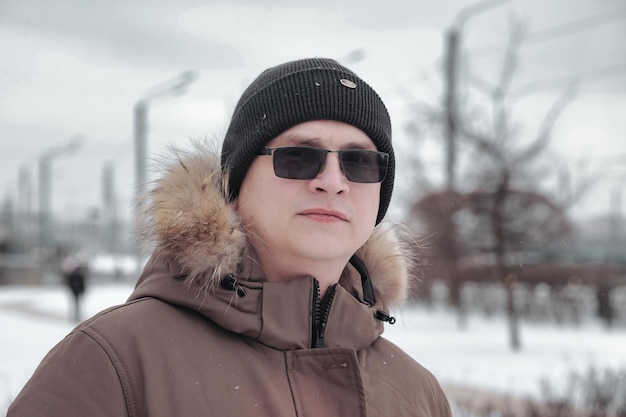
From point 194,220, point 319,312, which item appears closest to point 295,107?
point 194,220

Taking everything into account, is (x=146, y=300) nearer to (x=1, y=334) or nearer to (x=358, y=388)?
(x=358, y=388)

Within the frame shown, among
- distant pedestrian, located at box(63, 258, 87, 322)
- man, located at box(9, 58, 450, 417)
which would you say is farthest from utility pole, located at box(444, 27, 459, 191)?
man, located at box(9, 58, 450, 417)

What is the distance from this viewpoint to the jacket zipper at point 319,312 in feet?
5.44

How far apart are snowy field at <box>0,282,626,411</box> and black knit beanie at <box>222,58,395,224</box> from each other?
3.74 m

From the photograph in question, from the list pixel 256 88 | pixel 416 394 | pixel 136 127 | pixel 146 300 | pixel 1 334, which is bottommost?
pixel 1 334

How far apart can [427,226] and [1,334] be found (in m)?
7.50

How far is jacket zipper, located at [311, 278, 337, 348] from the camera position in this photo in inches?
65.2

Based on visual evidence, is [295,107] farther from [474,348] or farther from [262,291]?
[474,348]

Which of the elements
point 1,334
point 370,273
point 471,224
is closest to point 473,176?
point 471,224

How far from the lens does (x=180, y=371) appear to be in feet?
4.74

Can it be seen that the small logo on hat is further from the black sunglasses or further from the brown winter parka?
the brown winter parka

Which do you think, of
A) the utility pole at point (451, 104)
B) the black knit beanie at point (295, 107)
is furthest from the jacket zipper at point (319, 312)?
the utility pole at point (451, 104)

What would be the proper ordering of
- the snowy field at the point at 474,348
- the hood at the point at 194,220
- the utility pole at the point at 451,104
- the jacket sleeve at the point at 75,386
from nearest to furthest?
the jacket sleeve at the point at 75,386, the hood at the point at 194,220, the snowy field at the point at 474,348, the utility pole at the point at 451,104

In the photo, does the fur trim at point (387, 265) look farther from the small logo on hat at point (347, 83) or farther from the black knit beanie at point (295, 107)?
the small logo on hat at point (347, 83)
